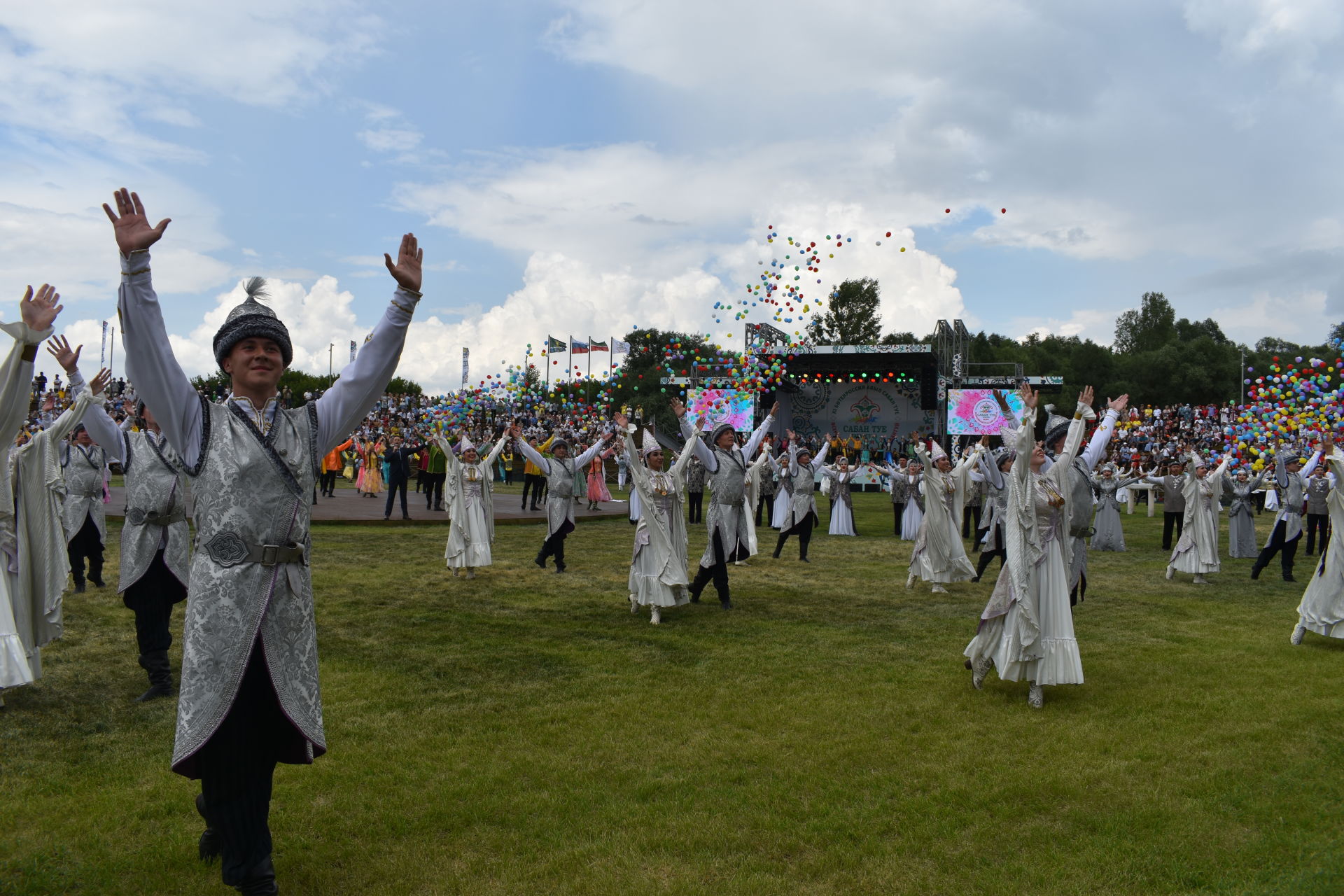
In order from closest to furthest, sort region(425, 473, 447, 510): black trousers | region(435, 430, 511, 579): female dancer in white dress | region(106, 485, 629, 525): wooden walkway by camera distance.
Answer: region(435, 430, 511, 579): female dancer in white dress, region(106, 485, 629, 525): wooden walkway, region(425, 473, 447, 510): black trousers

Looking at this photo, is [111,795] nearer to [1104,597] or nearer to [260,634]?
[260,634]

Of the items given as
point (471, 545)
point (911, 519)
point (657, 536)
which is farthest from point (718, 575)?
point (911, 519)

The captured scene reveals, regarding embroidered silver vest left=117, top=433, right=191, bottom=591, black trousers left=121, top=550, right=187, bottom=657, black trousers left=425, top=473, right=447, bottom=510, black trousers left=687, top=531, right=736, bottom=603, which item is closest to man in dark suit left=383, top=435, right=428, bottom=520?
black trousers left=425, top=473, right=447, bottom=510

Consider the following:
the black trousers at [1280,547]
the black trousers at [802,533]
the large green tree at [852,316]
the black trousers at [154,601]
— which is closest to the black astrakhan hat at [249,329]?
the black trousers at [154,601]

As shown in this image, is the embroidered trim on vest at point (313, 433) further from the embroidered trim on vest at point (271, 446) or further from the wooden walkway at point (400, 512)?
the wooden walkway at point (400, 512)

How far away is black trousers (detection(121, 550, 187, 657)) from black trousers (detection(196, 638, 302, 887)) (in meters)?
3.57

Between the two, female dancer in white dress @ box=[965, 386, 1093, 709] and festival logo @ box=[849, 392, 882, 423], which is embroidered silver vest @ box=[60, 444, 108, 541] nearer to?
female dancer in white dress @ box=[965, 386, 1093, 709]

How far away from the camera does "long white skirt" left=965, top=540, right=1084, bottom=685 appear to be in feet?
21.1

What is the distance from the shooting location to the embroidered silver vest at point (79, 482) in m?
10.3

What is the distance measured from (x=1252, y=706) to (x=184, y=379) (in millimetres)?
6975

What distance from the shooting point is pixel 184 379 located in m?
3.25

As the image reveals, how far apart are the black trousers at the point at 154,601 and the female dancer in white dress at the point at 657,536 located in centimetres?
424

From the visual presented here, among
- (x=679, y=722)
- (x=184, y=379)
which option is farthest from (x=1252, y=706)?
(x=184, y=379)

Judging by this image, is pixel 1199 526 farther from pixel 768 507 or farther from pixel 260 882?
pixel 260 882
